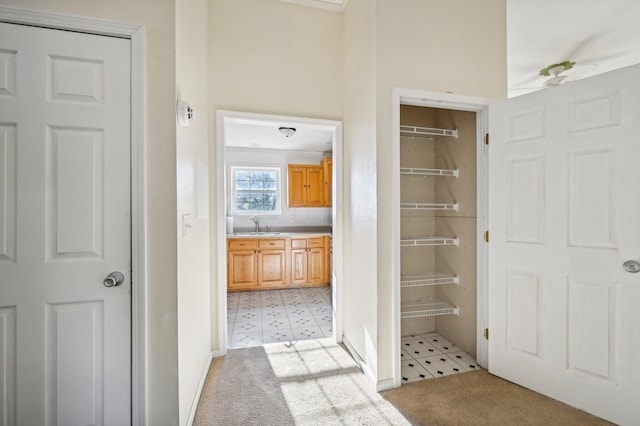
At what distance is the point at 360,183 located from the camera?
7.24 feet

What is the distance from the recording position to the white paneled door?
3.95 ft

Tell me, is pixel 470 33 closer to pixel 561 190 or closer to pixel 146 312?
pixel 561 190

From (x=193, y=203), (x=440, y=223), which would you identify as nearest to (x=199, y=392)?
(x=193, y=203)

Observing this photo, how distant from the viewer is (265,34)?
242cm

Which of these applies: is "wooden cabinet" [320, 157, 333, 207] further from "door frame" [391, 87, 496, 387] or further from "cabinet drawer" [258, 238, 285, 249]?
"door frame" [391, 87, 496, 387]

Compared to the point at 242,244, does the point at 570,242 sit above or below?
above

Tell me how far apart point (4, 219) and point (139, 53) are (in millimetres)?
971

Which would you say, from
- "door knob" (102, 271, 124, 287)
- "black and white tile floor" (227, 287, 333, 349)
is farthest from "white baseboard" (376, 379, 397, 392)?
"door knob" (102, 271, 124, 287)

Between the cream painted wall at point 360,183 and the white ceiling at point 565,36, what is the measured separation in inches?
15.6

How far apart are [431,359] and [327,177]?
3754mm

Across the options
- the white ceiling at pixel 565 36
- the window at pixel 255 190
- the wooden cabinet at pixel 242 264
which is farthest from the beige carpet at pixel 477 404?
the window at pixel 255 190

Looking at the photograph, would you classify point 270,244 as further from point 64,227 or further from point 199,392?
point 64,227

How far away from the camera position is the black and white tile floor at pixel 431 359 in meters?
2.10

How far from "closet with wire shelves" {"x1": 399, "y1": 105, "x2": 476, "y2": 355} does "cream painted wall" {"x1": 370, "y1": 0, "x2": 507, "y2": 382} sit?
1.18 ft
